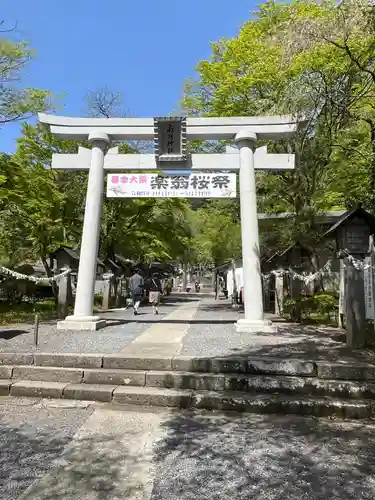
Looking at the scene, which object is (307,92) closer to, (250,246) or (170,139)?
(170,139)

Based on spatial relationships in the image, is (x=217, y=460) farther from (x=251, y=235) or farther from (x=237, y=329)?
(x=251, y=235)

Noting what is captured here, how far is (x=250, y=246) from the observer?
9.91m

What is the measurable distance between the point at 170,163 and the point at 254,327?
196 inches

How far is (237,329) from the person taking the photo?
31.0ft

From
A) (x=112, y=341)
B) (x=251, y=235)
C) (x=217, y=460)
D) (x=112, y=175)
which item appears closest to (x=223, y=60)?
(x=112, y=175)

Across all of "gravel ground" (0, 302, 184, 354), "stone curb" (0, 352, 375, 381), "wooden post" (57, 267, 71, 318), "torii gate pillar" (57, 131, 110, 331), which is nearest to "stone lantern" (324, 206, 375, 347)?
"stone curb" (0, 352, 375, 381)

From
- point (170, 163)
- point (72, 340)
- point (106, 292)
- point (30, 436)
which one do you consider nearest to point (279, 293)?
point (170, 163)

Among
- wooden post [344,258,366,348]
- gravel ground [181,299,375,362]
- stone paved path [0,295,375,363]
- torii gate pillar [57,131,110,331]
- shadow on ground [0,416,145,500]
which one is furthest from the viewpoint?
torii gate pillar [57,131,110,331]

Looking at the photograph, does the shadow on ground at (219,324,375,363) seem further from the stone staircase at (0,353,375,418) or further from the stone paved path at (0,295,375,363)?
the stone staircase at (0,353,375,418)

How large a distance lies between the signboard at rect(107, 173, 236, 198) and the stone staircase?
5.56 metres

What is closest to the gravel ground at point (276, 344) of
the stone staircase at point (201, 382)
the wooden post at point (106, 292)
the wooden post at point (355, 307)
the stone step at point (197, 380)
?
the wooden post at point (355, 307)

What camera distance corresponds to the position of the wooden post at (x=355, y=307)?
700cm

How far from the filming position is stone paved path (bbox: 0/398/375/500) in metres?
3.09

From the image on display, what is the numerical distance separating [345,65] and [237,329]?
26.9ft
